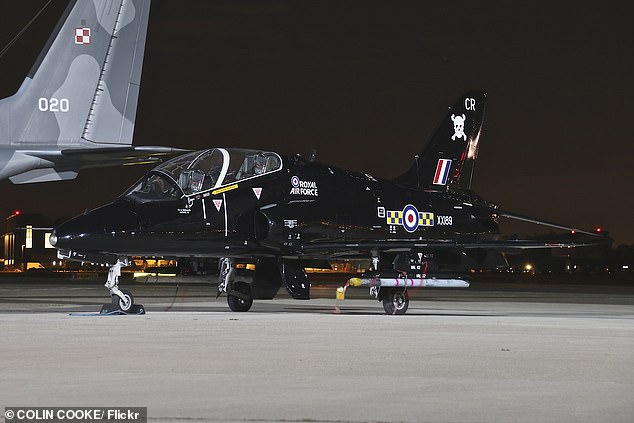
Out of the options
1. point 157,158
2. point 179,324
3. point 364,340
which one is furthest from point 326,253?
point 364,340

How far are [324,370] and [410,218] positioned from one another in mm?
15286

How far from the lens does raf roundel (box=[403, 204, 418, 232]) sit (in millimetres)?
25453

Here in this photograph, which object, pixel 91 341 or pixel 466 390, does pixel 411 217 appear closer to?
pixel 91 341

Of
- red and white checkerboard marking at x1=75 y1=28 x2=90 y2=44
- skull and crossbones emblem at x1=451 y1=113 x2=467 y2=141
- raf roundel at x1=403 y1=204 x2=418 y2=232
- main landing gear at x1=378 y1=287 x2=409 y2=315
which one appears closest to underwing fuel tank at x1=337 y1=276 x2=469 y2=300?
main landing gear at x1=378 y1=287 x2=409 y2=315

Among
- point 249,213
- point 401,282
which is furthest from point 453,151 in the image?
point 249,213

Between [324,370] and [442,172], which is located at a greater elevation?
[442,172]

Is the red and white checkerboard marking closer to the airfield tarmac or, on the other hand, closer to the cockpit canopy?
the cockpit canopy

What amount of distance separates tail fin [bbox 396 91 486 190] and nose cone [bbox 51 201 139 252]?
372 inches

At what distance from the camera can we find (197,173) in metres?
21.5

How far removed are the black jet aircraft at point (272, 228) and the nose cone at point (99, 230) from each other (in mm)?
21

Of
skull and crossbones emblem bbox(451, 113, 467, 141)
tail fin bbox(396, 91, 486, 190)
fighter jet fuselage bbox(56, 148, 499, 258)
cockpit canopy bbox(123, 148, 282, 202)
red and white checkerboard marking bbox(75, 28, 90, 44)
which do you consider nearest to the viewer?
fighter jet fuselage bbox(56, 148, 499, 258)

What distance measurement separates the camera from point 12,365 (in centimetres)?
1066

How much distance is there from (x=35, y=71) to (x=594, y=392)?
1559 centimetres

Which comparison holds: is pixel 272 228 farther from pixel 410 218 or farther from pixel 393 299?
pixel 410 218
